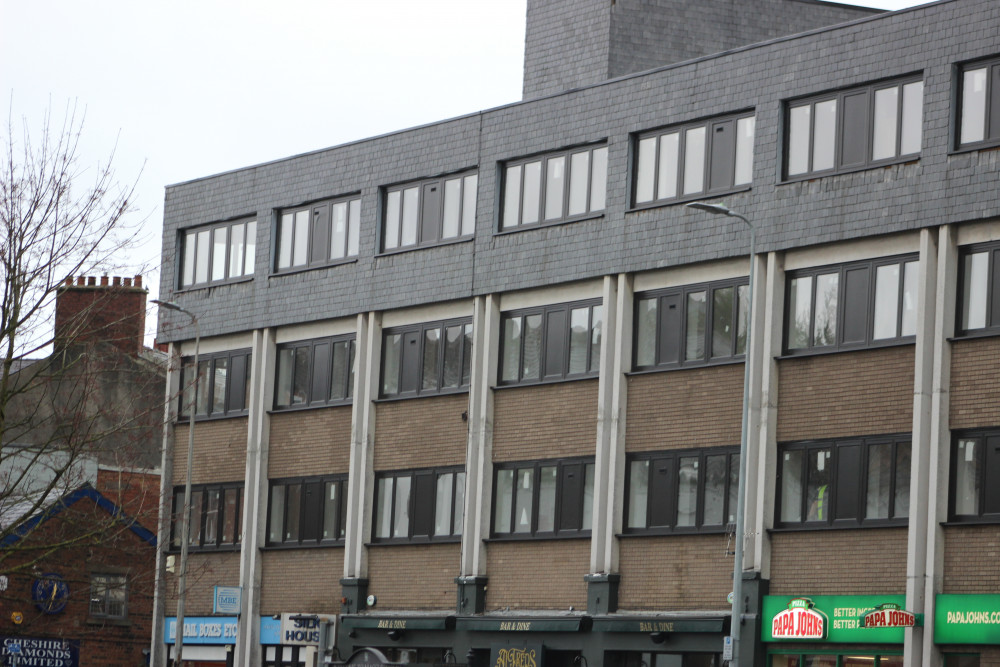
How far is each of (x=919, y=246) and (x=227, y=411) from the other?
20.2 m

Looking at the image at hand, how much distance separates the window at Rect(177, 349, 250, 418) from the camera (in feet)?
147

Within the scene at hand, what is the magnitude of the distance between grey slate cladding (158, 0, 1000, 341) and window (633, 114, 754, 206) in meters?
0.31

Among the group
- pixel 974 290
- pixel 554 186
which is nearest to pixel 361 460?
pixel 554 186

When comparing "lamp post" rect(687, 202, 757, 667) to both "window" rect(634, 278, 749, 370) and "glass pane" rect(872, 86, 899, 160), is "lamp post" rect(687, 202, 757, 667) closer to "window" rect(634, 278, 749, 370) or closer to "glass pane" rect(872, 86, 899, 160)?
"window" rect(634, 278, 749, 370)

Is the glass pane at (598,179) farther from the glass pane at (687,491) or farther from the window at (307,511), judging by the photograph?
the window at (307,511)

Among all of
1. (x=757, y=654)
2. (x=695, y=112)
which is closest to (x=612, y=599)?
(x=757, y=654)

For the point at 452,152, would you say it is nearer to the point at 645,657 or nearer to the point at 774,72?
the point at 774,72

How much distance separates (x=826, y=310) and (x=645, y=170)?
5.54 meters

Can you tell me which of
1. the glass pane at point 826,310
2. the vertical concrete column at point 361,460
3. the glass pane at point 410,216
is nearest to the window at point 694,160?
the glass pane at point 826,310

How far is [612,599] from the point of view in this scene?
1385 inches

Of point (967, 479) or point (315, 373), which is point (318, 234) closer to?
point (315, 373)

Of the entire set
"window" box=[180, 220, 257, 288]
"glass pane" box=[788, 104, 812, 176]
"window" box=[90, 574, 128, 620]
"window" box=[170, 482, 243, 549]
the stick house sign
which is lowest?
"window" box=[90, 574, 128, 620]

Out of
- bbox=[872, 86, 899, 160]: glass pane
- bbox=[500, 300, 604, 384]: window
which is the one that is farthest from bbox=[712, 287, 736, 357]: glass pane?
bbox=[872, 86, 899, 160]: glass pane

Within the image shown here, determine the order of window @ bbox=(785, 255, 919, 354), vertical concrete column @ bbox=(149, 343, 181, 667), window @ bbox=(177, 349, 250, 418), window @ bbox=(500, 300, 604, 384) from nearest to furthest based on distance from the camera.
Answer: window @ bbox=(785, 255, 919, 354), window @ bbox=(500, 300, 604, 384), vertical concrete column @ bbox=(149, 343, 181, 667), window @ bbox=(177, 349, 250, 418)
